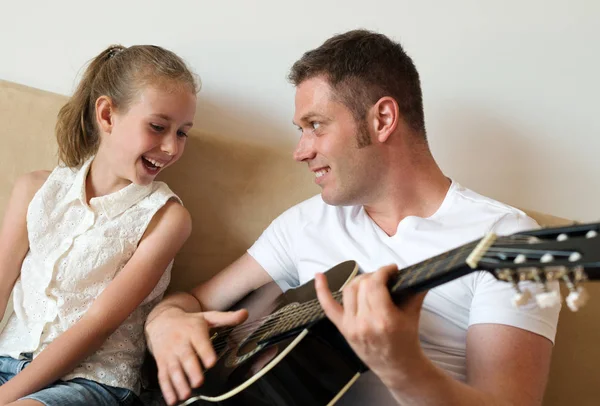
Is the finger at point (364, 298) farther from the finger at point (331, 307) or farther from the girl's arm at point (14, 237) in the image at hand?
the girl's arm at point (14, 237)

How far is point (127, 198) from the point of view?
1.33m

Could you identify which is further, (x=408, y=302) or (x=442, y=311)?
(x=442, y=311)

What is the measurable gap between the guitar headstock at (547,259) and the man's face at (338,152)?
0.54 m

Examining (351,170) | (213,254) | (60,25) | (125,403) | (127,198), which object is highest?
(60,25)

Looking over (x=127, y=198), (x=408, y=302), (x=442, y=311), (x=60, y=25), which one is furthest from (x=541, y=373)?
(x=60, y=25)

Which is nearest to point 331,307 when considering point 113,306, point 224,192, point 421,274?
point 421,274

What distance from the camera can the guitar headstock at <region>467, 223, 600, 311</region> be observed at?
0.62m

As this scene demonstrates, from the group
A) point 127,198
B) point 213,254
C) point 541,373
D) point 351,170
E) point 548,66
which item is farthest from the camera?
point 548,66

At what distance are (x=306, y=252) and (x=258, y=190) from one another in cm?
25

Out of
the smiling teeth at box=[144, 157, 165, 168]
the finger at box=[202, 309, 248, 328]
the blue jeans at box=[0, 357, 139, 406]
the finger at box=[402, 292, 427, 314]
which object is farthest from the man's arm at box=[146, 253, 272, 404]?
the finger at box=[402, 292, 427, 314]

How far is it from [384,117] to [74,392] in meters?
0.82

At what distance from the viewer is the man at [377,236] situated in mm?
1001

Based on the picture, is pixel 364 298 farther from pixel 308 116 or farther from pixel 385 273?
pixel 308 116

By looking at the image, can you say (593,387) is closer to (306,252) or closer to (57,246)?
(306,252)
